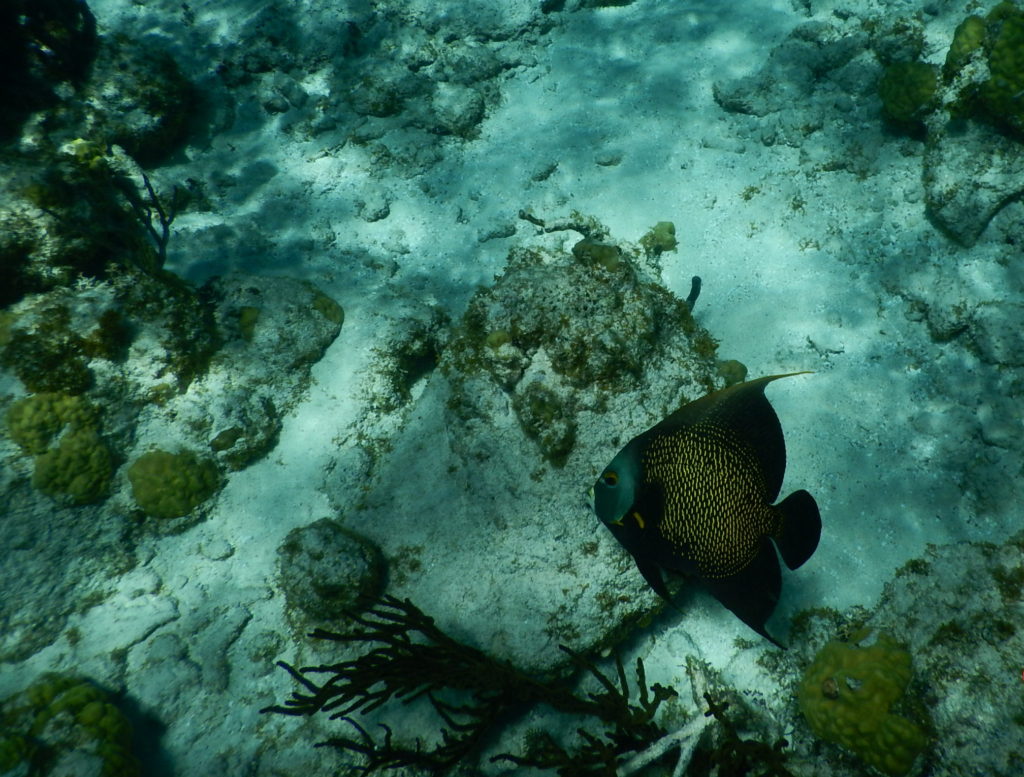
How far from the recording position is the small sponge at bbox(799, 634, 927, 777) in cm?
232

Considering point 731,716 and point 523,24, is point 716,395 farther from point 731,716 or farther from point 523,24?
point 523,24

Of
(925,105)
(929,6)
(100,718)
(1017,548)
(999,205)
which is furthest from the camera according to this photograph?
(929,6)

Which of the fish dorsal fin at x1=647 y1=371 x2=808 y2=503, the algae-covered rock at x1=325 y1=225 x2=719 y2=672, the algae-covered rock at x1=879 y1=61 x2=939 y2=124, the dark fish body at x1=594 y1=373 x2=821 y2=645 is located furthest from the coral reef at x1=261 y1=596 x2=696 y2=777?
the algae-covered rock at x1=879 y1=61 x2=939 y2=124

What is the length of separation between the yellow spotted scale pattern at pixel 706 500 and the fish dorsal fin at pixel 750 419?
7 cm

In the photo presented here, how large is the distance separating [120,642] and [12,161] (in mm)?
3535

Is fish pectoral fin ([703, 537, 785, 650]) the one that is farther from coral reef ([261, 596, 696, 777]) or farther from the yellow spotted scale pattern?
coral reef ([261, 596, 696, 777])

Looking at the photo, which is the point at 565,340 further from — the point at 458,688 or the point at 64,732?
the point at 64,732

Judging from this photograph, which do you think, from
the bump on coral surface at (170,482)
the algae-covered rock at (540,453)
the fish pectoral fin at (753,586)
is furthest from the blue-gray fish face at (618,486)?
the bump on coral surface at (170,482)

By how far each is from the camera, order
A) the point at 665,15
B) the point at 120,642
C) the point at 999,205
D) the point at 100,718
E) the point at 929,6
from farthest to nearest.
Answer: the point at 665,15 → the point at 929,6 → the point at 999,205 → the point at 120,642 → the point at 100,718

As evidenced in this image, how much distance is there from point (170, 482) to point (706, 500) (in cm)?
360

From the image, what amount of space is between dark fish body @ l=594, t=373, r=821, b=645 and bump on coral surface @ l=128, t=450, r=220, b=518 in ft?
10.5

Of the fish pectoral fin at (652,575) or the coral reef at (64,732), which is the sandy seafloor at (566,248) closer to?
the coral reef at (64,732)

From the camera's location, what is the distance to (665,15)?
19.4 feet

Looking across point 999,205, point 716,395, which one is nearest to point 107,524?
point 716,395
